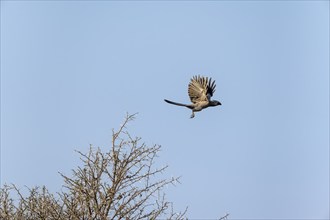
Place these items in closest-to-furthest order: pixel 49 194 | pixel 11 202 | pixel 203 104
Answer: pixel 49 194
pixel 11 202
pixel 203 104

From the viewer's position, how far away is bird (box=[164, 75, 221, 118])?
1186cm

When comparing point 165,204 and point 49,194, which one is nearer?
point 165,204

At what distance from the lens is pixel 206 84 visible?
488 inches

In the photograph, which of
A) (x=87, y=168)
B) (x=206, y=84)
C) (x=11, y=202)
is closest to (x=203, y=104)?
(x=206, y=84)

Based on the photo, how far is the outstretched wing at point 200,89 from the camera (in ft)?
40.0

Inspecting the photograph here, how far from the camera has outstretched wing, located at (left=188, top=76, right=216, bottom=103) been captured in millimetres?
12202

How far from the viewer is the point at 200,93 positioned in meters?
12.3

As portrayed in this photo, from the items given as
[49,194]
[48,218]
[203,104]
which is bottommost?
[48,218]

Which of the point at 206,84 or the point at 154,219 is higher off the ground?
the point at 206,84

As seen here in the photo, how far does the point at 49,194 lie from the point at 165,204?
1846 mm

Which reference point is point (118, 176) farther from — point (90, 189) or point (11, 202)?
point (11, 202)

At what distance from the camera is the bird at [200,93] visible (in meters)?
11.9

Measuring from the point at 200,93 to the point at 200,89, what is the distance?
137mm

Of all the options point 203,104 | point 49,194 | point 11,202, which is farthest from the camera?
point 203,104
